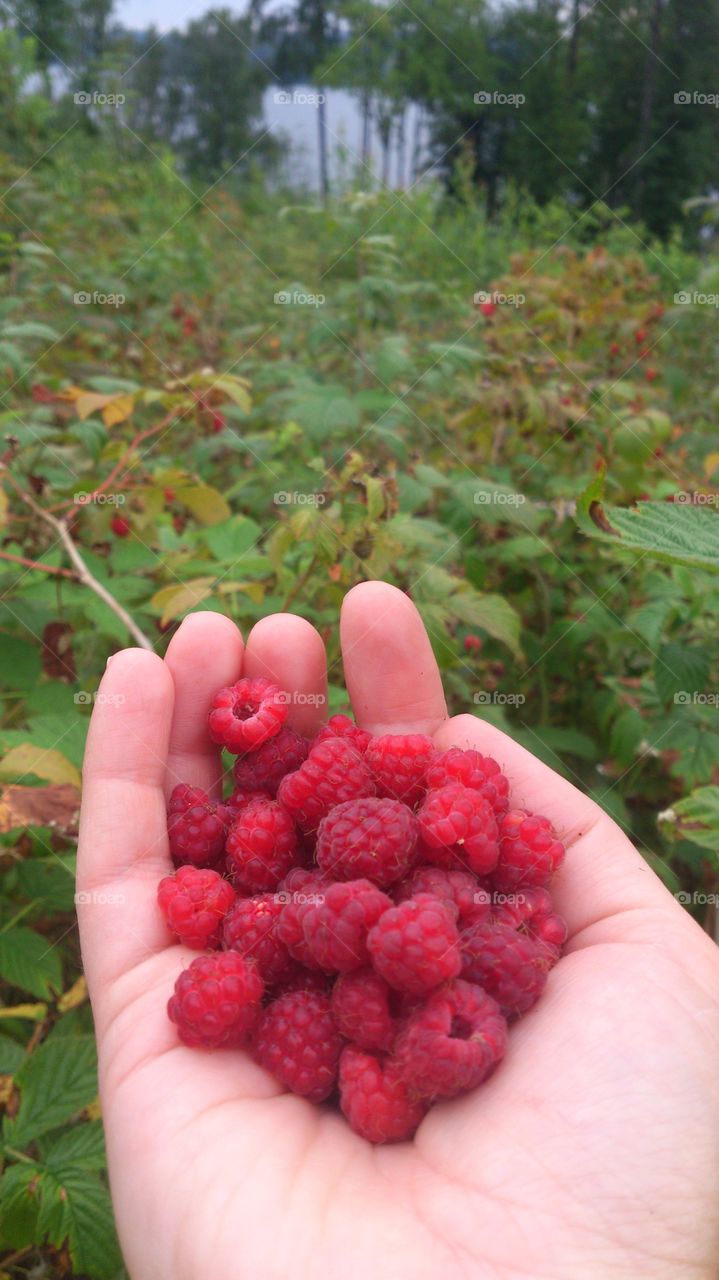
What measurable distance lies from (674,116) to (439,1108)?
13144mm

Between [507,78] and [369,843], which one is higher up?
[507,78]

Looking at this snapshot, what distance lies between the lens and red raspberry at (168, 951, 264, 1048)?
1.22 m

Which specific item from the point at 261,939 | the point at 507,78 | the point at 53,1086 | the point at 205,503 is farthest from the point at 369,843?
the point at 507,78

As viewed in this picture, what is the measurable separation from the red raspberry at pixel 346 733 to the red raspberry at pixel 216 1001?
0.43 meters

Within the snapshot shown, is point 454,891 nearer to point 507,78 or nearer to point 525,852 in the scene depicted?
point 525,852

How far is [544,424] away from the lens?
2.63 metres

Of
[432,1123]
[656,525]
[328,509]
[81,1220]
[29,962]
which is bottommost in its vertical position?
[81,1220]

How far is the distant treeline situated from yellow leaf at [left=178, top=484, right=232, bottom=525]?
274 inches

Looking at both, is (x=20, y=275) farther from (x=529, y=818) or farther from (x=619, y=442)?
(x=529, y=818)

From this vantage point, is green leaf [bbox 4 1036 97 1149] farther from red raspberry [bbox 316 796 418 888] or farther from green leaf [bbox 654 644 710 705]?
green leaf [bbox 654 644 710 705]

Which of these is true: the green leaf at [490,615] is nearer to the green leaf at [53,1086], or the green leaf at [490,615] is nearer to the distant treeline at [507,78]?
the green leaf at [53,1086]

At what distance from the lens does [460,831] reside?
1398 mm

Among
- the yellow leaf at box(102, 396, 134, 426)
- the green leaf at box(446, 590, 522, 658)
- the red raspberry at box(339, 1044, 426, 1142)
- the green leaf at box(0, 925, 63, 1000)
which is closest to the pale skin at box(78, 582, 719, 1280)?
the red raspberry at box(339, 1044, 426, 1142)

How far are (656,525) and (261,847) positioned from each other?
31.9 inches
